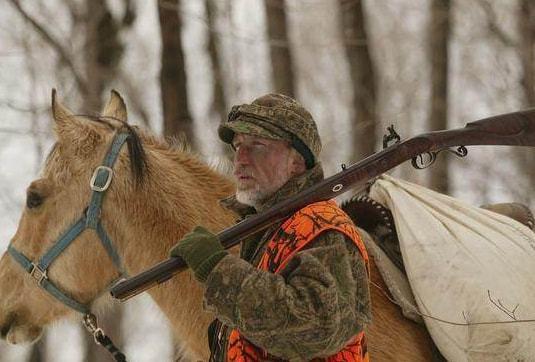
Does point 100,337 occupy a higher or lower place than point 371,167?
lower

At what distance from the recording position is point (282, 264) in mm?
2938

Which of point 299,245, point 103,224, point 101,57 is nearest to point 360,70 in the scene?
point 101,57

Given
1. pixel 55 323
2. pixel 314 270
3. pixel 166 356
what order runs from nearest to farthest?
pixel 314 270 < pixel 55 323 < pixel 166 356

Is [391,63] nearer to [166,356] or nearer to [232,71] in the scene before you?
[232,71]

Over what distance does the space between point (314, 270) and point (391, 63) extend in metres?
10.7

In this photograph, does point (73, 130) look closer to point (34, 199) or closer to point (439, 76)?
point (34, 199)

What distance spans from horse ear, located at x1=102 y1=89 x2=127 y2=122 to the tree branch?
15.5 feet

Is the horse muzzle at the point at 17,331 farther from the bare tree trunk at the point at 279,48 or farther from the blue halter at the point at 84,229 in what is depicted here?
the bare tree trunk at the point at 279,48

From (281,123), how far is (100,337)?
167cm

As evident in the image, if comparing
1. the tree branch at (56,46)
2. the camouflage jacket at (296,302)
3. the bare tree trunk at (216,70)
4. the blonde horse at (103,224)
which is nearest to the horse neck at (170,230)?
the blonde horse at (103,224)

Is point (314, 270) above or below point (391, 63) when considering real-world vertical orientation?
below

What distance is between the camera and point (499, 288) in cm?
379

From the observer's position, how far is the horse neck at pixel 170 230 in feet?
13.3

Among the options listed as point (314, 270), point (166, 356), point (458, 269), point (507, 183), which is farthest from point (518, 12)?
point (314, 270)
